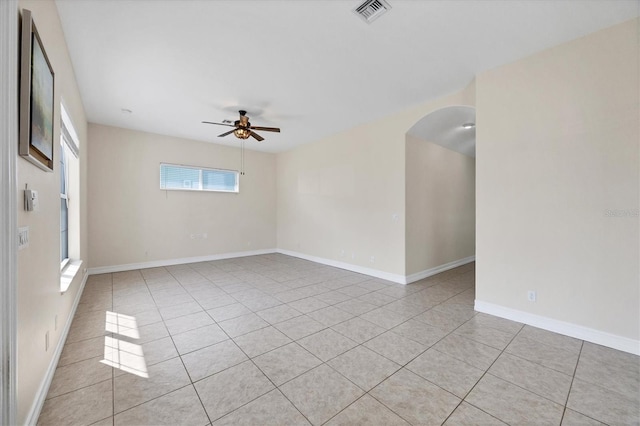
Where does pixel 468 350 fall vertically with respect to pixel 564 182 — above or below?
below

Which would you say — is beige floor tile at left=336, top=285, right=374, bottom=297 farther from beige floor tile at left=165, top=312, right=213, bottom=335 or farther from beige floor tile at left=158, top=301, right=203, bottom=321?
beige floor tile at left=158, top=301, right=203, bottom=321

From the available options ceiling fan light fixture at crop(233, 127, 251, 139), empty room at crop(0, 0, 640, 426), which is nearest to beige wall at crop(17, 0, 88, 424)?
empty room at crop(0, 0, 640, 426)

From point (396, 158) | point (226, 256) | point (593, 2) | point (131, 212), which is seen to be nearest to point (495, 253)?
point (396, 158)

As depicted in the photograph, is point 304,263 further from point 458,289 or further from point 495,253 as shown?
point 495,253

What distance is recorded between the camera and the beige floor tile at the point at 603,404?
1558 millimetres

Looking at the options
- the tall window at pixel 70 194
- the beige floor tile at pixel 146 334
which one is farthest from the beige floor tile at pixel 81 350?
the tall window at pixel 70 194

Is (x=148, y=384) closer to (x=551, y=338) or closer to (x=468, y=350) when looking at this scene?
(x=468, y=350)

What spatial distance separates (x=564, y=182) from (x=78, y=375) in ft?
15.4

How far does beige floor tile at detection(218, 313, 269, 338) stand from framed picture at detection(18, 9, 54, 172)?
2.05 m

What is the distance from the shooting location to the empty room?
159 cm

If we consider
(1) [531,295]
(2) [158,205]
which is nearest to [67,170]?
(2) [158,205]

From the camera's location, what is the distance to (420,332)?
2.63 m

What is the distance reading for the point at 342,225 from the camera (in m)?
5.46

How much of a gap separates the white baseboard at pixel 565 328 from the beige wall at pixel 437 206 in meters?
1.44
